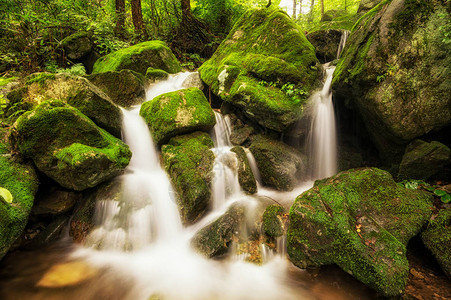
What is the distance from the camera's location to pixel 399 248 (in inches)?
104

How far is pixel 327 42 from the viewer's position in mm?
8195

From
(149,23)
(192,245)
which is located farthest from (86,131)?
(149,23)

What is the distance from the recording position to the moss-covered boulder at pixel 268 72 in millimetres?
5117

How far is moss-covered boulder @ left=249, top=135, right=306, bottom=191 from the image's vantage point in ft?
16.4

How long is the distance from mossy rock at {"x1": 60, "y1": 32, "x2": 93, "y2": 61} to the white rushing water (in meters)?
5.41

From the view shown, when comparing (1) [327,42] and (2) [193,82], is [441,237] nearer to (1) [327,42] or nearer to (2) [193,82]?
(2) [193,82]

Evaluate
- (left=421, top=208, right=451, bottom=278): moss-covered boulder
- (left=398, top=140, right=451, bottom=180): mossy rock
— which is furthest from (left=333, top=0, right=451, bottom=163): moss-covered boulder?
(left=421, top=208, right=451, bottom=278): moss-covered boulder

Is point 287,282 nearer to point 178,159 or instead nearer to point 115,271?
point 115,271

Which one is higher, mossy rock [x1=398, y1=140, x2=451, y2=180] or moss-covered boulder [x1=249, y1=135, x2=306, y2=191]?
mossy rock [x1=398, y1=140, x2=451, y2=180]

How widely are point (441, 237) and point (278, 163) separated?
2.96 m

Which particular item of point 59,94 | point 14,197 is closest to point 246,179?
point 14,197

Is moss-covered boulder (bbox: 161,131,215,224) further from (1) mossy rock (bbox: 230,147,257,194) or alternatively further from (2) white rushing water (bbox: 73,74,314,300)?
(1) mossy rock (bbox: 230,147,257,194)

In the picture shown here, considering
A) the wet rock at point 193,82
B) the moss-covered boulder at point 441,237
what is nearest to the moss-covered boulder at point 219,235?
the moss-covered boulder at point 441,237

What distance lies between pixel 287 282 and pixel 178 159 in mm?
3008
